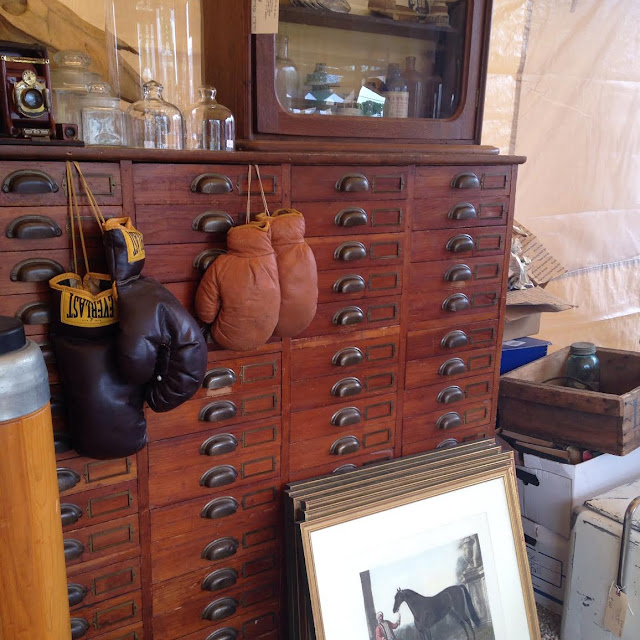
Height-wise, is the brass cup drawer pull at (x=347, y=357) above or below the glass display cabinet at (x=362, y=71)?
below

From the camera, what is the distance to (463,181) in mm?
1776

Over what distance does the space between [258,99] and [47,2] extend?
54 centimetres

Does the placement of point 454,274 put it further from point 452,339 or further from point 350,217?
point 350,217

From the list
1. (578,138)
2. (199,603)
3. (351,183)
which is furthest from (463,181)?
(578,138)

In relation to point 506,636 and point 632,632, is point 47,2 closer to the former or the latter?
point 506,636

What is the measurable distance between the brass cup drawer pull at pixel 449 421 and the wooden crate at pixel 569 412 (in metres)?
0.31

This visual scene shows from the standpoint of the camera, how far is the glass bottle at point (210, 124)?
5.22 ft

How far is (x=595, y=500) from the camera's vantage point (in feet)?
6.49

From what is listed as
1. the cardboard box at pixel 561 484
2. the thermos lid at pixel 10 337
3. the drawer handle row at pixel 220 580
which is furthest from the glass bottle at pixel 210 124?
the cardboard box at pixel 561 484

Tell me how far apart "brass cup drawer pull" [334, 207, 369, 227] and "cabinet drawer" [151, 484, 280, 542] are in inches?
26.6

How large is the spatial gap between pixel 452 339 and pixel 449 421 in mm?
249

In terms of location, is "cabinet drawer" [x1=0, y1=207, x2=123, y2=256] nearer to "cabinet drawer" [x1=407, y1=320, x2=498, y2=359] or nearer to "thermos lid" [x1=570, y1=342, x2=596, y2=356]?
"cabinet drawer" [x1=407, y1=320, x2=498, y2=359]

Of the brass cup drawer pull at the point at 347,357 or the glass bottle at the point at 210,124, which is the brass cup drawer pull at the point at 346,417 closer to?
the brass cup drawer pull at the point at 347,357

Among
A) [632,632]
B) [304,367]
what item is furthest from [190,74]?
[632,632]
